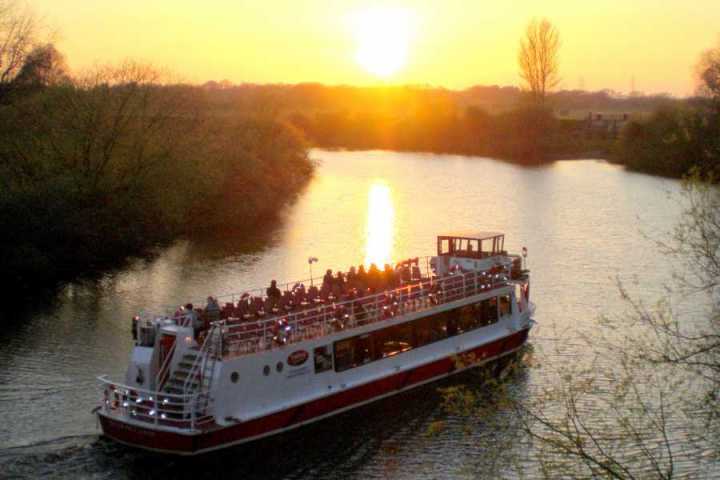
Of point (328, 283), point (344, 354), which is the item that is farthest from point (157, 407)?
point (328, 283)

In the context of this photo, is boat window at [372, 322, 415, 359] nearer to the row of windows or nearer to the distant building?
the row of windows

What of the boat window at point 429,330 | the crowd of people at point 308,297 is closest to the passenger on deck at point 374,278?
the crowd of people at point 308,297

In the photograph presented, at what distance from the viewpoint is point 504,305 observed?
29.5 meters

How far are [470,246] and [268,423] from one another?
11727 mm

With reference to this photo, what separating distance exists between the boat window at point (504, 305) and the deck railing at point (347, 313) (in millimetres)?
408

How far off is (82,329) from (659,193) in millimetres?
47135

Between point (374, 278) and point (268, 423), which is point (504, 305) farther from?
point (268, 423)

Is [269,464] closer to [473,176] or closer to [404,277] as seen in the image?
[404,277]

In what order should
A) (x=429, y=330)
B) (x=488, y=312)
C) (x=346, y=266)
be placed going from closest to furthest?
1. (x=429, y=330)
2. (x=488, y=312)
3. (x=346, y=266)

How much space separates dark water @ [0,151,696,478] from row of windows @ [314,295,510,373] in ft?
4.66

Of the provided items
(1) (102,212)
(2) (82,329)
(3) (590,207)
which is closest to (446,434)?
(2) (82,329)

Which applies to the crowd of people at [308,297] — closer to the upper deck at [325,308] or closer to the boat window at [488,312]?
the upper deck at [325,308]

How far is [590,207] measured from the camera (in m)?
60.6

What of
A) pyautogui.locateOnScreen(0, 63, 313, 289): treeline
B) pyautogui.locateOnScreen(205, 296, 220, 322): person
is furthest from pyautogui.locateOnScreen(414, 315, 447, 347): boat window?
pyautogui.locateOnScreen(0, 63, 313, 289): treeline
